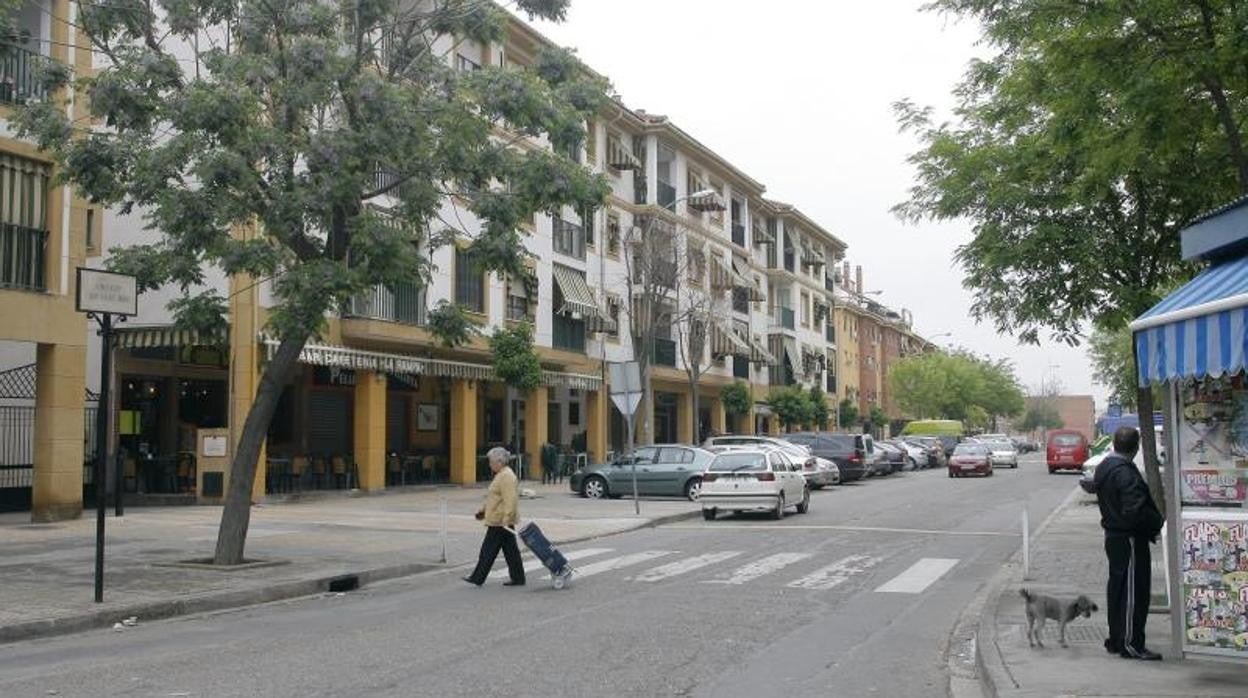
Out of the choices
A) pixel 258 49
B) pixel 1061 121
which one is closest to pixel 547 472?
pixel 258 49

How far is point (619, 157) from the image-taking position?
40.6m

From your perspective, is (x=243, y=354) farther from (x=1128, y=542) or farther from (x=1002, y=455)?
(x=1002, y=455)

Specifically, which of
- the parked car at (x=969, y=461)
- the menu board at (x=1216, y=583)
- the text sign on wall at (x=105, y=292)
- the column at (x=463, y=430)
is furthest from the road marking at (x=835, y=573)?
the parked car at (x=969, y=461)

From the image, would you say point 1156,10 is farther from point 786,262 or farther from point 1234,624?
point 786,262

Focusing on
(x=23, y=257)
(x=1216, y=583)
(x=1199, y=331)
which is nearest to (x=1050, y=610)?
(x=1216, y=583)

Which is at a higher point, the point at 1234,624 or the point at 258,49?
the point at 258,49

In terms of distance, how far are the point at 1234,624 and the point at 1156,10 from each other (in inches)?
197

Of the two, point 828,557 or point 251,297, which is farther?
point 251,297

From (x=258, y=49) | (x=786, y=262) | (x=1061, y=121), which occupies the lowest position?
(x=1061, y=121)

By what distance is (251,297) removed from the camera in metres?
24.2

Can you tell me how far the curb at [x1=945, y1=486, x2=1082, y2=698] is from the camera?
7785mm

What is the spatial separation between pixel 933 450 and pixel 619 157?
935 inches

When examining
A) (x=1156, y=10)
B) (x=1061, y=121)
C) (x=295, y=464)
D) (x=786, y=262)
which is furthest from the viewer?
(x=786, y=262)

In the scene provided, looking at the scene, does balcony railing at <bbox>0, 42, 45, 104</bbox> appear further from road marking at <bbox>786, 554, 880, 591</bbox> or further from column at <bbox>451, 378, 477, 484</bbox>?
column at <bbox>451, 378, 477, 484</bbox>
